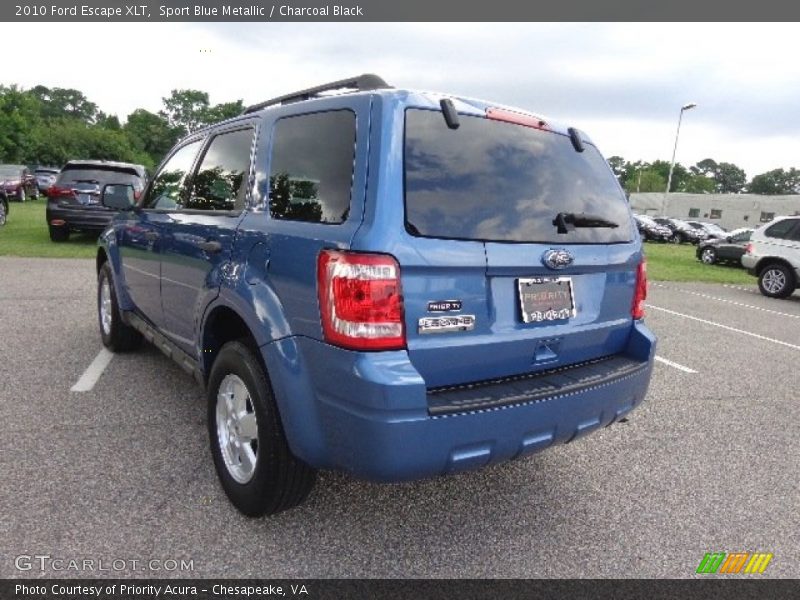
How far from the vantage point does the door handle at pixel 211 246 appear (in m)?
2.78

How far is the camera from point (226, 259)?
2705 mm

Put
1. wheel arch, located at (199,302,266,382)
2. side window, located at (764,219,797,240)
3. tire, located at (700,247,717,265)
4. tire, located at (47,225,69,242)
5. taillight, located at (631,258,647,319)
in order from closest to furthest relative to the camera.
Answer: wheel arch, located at (199,302,266,382), taillight, located at (631,258,647,319), side window, located at (764,219,797,240), tire, located at (47,225,69,242), tire, located at (700,247,717,265)

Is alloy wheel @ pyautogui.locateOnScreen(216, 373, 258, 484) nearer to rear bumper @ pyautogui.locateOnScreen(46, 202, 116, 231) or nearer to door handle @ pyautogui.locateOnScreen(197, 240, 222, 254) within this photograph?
door handle @ pyautogui.locateOnScreen(197, 240, 222, 254)

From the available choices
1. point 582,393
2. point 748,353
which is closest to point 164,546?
point 582,393

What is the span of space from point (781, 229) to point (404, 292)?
13.1m

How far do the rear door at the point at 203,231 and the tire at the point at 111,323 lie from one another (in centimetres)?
144

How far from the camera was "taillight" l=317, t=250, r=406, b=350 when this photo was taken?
6.56 feet

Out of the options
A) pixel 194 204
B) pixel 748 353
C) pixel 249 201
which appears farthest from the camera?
pixel 748 353

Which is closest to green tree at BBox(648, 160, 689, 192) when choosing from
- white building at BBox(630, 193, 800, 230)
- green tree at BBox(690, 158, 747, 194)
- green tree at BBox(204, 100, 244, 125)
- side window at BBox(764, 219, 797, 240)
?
green tree at BBox(690, 158, 747, 194)

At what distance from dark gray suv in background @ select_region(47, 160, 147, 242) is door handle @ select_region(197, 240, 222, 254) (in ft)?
31.4

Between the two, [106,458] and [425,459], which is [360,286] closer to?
[425,459]

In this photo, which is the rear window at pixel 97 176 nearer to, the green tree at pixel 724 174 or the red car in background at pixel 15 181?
the red car in background at pixel 15 181

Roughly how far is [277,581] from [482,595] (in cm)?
81

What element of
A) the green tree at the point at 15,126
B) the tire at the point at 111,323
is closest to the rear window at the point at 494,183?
the tire at the point at 111,323
